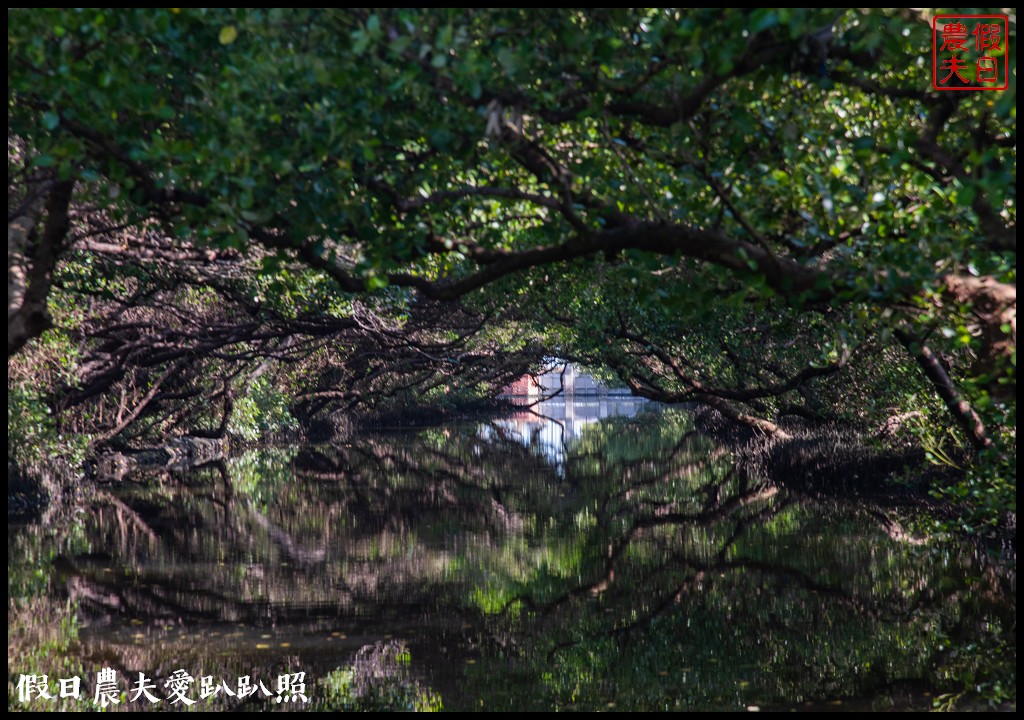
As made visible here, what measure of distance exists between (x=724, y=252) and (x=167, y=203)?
4.84m

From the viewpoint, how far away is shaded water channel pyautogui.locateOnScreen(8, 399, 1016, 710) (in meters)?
8.88

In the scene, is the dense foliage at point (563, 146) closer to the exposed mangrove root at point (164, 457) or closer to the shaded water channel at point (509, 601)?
the shaded water channel at point (509, 601)

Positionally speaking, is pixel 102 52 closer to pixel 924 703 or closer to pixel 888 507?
pixel 924 703

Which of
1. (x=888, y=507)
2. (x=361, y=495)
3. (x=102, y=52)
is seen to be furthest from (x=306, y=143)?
(x=361, y=495)

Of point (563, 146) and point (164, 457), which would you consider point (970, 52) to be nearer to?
point (563, 146)

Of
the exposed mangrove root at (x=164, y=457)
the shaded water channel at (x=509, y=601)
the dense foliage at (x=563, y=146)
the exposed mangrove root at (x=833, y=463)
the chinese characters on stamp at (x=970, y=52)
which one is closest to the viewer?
the chinese characters on stamp at (x=970, y=52)

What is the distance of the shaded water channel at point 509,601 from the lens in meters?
8.88

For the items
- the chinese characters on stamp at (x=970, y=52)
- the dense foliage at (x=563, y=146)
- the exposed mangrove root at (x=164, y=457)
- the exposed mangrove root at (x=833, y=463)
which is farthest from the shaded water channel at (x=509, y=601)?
the chinese characters on stamp at (x=970, y=52)

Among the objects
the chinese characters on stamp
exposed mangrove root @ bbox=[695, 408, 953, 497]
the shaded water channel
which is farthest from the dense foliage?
exposed mangrove root @ bbox=[695, 408, 953, 497]

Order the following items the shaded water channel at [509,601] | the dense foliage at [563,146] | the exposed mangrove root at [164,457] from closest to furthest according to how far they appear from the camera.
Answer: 1. the dense foliage at [563,146]
2. the shaded water channel at [509,601]
3. the exposed mangrove root at [164,457]

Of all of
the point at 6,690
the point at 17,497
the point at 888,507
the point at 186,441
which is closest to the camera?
the point at 6,690

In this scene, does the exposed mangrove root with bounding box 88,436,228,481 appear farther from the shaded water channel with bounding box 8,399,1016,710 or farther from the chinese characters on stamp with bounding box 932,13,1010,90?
the chinese characters on stamp with bounding box 932,13,1010,90

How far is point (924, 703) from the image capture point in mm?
8094

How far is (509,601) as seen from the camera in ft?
40.3
